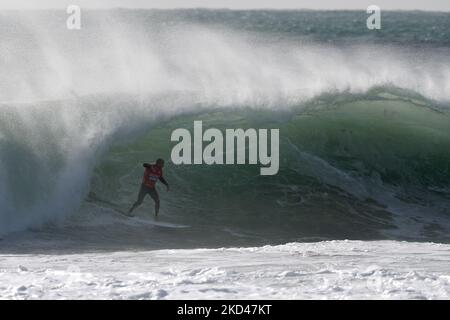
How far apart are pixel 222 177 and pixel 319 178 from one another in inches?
65.0

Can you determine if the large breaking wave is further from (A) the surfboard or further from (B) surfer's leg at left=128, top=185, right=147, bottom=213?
(B) surfer's leg at left=128, top=185, right=147, bottom=213

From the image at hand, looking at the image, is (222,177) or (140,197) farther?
(222,177)

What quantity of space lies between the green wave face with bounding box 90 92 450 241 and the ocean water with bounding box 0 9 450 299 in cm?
4

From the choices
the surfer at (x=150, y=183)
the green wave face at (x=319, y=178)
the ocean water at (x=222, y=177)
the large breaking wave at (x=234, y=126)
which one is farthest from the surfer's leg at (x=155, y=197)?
the large breaking wave at (x=234, y=126)

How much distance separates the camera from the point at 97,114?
17.8 metres

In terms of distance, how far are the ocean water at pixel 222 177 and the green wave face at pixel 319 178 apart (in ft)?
0.13

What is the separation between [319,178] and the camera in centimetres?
1788

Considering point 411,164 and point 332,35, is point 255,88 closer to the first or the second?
point 411,164

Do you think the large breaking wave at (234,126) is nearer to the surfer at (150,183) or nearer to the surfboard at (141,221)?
the surfboard at (141,221)

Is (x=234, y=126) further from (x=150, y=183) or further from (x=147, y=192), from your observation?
(x=147, y=192)

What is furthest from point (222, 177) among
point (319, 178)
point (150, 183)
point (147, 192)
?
point (147, 192)

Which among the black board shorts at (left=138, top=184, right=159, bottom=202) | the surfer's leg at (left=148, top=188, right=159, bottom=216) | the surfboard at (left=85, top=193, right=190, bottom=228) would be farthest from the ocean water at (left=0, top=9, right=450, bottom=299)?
the black board shorts at (left=138, top=184, right=159, bottom=202)
